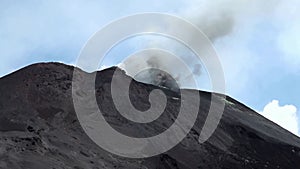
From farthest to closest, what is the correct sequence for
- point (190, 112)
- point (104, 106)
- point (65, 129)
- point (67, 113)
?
1. point (190, 112)
2. point (104, 106)
3. point (67, 113)
4. point (65, 129)

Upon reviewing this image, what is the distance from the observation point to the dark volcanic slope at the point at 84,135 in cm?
3197

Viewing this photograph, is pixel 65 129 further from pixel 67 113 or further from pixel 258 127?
pixel 258 127

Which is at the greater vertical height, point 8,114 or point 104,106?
point 104,106

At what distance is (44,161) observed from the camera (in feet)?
98.9

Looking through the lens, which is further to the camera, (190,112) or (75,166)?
(190,112)

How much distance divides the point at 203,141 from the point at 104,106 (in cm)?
872

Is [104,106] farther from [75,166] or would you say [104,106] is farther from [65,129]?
[75,166]

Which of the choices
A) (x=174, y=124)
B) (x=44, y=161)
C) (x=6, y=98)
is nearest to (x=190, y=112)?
(x=174, y=124)

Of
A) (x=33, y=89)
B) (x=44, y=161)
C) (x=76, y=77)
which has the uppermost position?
(x=76, y=77)

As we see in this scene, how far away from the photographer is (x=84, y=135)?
118ft

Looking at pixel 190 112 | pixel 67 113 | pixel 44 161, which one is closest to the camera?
pixel 44 161

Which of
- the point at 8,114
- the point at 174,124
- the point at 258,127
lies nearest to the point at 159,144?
the point at 174,124

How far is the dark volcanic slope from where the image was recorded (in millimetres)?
31969

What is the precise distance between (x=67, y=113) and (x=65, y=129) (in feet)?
8.49
